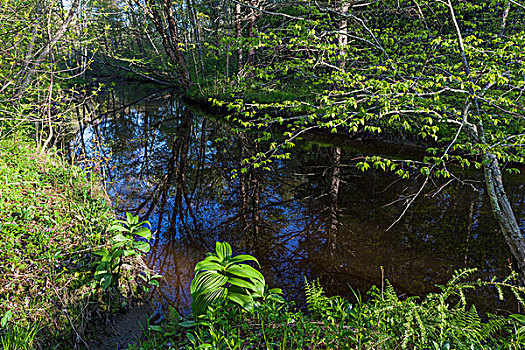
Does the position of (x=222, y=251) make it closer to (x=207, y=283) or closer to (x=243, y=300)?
(x=207, y=283)

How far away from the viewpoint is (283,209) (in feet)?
22.2

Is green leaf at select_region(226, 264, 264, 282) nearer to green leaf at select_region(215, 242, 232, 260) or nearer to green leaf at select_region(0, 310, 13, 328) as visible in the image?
green leaf at select_region(215, 242, 232, 260)

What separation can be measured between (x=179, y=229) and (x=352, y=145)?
7571mm

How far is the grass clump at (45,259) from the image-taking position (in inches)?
114

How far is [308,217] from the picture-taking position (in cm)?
647

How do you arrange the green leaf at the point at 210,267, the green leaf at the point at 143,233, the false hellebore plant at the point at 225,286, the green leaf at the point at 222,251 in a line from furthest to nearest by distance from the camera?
the green leaf at the point at 143,233 < the green leaf at the point at 222,251 < the green leaf at the point at 210,267 < the false hellebore plant at the point at 225,286

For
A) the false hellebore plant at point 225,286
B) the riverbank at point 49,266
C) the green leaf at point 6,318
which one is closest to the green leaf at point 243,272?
the false hellebore plant at point 225,286

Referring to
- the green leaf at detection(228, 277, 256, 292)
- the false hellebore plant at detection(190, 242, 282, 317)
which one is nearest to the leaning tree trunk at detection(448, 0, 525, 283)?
the false hellebore plant at detection(190, 242, 282, 317)

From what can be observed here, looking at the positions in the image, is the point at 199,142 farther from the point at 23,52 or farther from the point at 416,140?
the point at 416,140

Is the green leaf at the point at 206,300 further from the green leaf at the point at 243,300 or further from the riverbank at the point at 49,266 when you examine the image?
the riverbank at the point at 49,266

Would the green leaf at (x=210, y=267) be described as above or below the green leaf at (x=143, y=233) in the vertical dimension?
below

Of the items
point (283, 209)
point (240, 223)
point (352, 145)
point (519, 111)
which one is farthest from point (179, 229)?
point (352, 145)

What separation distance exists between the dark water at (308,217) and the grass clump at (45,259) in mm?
950

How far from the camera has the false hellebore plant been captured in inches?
112
